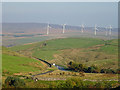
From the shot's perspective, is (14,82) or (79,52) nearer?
(14,82)

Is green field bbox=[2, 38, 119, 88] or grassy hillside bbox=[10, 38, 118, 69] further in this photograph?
grassy hillside bbox=[10, 38, 118, 69]

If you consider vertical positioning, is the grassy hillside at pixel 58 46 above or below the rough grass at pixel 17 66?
above

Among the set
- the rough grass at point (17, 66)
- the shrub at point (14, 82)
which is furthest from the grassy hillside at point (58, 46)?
the shrub at point (14, 82)

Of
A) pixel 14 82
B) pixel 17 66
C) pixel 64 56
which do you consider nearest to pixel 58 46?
Answer: pixel 64 56

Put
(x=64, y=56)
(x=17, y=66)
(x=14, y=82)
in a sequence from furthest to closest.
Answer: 1. (x=64, y=56)
2. (x=17, y=66)
3. (x=14, y=82)

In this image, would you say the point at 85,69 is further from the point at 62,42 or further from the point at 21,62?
the point at 62,42

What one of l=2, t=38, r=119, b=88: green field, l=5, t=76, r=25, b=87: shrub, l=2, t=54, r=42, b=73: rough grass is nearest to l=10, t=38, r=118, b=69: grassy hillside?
l=2, t=38, r=119, b=88: green field

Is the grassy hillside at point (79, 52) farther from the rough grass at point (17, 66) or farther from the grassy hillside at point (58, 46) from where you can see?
the rough grass at point (17, 66)

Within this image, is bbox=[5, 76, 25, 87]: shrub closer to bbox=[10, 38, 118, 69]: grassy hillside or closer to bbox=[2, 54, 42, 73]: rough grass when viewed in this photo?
bbox=[2, 54, 42, 73]: rough grass

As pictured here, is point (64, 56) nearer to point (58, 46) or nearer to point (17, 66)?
point (58, 46)

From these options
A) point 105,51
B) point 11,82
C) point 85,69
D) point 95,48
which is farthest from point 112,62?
point 11,82

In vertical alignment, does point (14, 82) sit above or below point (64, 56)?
above
